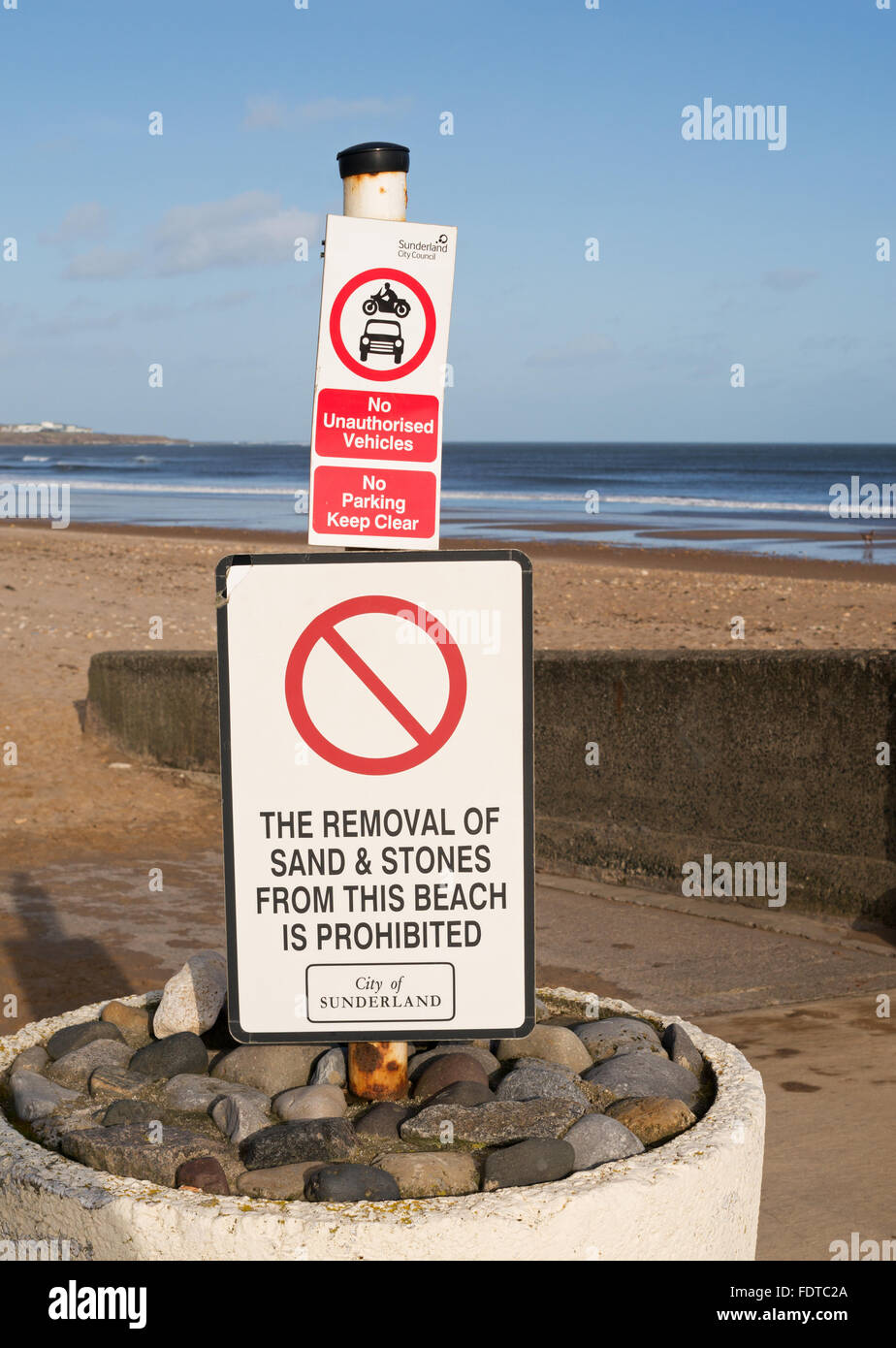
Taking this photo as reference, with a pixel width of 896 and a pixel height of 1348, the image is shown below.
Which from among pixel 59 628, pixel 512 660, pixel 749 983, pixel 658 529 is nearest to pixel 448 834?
pixel 512 660

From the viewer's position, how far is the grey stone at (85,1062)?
10.2 ft

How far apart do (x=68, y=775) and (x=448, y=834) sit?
21.2ft

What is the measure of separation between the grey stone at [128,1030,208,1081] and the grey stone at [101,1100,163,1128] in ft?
0.87

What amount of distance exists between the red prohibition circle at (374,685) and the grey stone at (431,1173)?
748mm

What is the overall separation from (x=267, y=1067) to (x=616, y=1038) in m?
0.85

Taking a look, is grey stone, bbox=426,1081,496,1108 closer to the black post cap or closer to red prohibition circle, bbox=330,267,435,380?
red prohibition circle, bbox=330,267,435,380

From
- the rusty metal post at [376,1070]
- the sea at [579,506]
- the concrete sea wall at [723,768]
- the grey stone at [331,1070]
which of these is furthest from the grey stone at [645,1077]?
the sea at [579,506]

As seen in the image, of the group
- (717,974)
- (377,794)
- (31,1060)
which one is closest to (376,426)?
(377,794)

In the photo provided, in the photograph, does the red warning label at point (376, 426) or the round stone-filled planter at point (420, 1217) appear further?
the red warning label at point (376, 426)

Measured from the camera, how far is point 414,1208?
2330mm

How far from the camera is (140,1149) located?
255cm

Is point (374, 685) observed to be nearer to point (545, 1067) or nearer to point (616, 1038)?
point (545, 1067)

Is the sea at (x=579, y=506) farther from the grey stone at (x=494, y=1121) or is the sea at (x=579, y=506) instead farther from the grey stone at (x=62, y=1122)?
the grey stone at (x=494, y=1121)

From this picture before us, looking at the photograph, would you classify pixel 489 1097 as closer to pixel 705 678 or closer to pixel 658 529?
pixel 705 678
